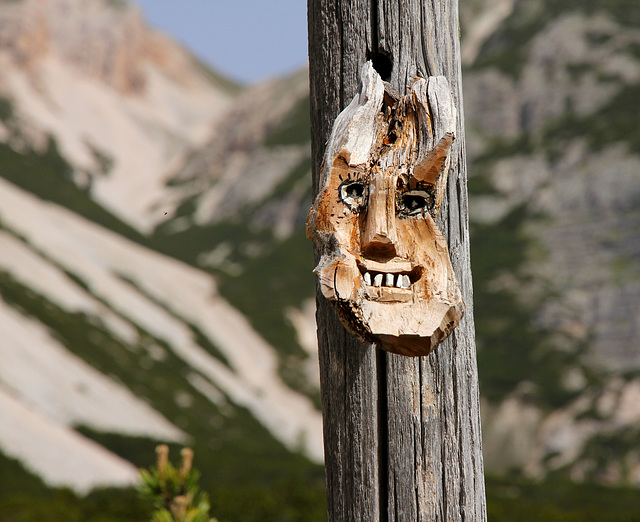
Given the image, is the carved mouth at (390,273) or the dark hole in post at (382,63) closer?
the carved mouth at (390,273)

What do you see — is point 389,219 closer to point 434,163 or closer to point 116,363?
point 434,163

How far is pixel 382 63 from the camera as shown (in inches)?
91.4

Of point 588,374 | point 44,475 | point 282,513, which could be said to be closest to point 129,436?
point 44,475

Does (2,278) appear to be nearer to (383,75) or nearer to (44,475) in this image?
(44,475)

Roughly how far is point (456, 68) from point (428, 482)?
4.02ft

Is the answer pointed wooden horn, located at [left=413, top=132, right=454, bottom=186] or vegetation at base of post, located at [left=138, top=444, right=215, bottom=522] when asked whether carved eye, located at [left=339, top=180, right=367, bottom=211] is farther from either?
vegetation at base of post, located at [left=138, top=444, right=215, bottom=522]

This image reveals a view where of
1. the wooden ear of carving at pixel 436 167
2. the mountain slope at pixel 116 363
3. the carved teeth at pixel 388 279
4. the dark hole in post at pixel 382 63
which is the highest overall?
the mountain slope at pixel 116 363

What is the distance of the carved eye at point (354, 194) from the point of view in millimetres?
2094

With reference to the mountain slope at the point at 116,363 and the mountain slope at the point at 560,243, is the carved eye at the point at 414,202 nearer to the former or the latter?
the mountain slope at the point at 116,363

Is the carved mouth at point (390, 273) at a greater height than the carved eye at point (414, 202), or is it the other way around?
the carved eye at point (414, 202)

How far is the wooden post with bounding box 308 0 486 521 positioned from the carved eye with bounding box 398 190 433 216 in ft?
0.48

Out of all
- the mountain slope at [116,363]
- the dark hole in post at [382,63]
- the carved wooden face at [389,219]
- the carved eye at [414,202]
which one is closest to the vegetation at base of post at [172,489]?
the mountain slope at [116,363]

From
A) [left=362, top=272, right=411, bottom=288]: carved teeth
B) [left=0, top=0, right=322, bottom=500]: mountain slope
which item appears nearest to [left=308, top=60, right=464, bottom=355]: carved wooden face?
[left=362, top=272, right=411, bottom=288]: carved teeth

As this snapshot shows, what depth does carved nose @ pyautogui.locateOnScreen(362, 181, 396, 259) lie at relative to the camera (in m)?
2.03
